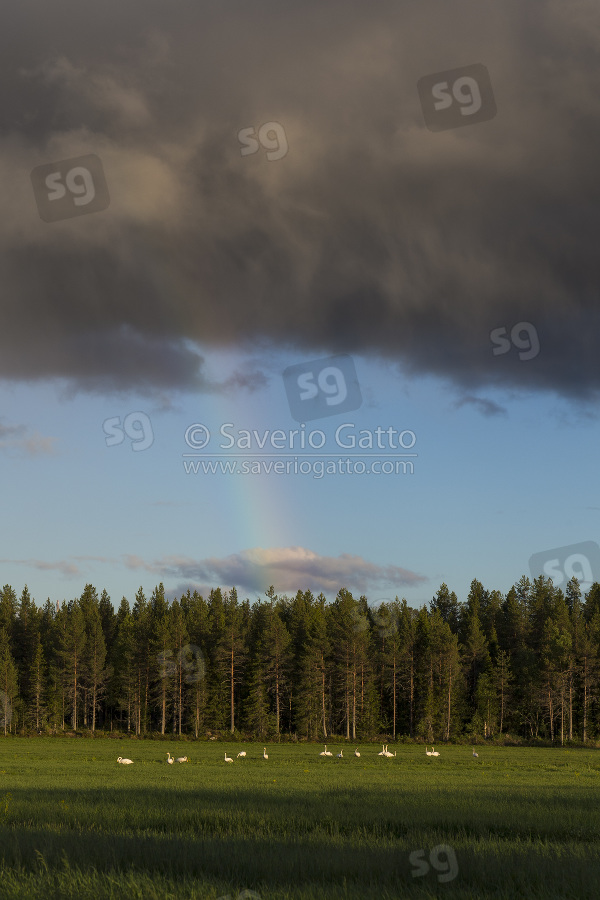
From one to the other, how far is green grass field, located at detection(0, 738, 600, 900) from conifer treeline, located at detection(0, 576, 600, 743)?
221 ft

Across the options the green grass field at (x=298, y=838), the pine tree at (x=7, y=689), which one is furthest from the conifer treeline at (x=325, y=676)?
the green grass field at (x=298, y=838)

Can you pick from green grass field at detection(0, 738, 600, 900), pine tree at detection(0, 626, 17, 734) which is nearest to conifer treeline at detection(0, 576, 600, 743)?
pine tree at detection(0, 626, 17, 734)

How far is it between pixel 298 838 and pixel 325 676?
97.5 metres

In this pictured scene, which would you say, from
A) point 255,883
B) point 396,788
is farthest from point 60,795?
point 255,883

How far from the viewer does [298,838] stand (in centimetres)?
1972

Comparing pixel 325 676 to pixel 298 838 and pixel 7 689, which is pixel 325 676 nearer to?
pixel 7 689

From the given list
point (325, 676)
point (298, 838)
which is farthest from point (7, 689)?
point (298, 838)

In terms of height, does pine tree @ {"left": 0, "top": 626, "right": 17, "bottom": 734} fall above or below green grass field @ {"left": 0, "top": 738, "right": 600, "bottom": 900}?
below

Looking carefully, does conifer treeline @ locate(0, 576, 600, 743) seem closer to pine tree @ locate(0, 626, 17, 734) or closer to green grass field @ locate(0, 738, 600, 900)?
pine tree @ locate(0, 626, 17, 734)

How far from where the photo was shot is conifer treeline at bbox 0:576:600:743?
→ 10962 centimetres

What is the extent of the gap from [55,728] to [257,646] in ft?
96.1

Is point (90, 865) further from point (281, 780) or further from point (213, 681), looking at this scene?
point (213, 681)

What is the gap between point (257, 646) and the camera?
378 ft

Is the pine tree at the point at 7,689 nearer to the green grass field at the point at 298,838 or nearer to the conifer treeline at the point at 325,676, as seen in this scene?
the conifer treeline at the point at 325,676
